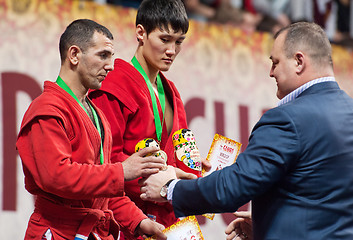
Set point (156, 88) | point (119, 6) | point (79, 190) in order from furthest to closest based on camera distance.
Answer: point (119, 6)
point (156, 88)
point (79, 190)

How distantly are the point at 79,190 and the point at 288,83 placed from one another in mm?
849

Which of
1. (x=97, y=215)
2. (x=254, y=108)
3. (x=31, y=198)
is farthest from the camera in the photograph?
(x=254, y=108)

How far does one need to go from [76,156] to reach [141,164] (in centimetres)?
23

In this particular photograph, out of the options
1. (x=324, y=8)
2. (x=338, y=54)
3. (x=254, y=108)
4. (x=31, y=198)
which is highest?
(x=324, y=8)

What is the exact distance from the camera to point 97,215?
195cm

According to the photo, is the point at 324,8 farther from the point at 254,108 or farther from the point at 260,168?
the point at 260,168

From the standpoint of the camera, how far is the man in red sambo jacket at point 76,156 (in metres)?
1.80

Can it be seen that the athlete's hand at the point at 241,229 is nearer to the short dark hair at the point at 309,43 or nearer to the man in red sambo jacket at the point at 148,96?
the man in red sambo jacket at the point at 148,96

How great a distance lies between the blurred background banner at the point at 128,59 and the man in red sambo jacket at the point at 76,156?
54.8 inches

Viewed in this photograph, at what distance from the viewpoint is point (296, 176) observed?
188 cm

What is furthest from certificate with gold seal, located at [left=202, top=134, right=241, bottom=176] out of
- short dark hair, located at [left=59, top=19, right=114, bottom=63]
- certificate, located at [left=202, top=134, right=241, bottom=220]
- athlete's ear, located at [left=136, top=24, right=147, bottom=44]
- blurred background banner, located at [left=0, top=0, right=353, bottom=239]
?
blurred background banner, located at [left=0, top=0, right=353, bottom=239]

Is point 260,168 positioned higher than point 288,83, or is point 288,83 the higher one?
Answer: point 288,83

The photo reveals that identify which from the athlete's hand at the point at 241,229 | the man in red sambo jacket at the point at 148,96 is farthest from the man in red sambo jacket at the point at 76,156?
the athlete's hand at the point at 241,229

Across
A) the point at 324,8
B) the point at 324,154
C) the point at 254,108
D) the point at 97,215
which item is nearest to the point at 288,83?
the point at 324,154
